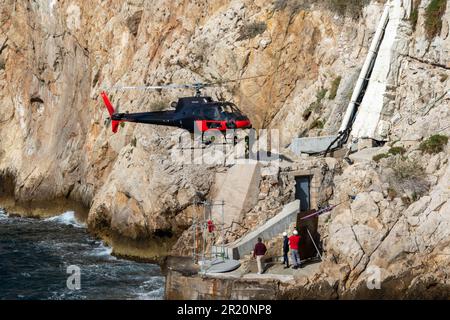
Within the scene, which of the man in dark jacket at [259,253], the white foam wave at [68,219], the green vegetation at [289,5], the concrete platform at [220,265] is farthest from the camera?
the white foam wave at [68,219]

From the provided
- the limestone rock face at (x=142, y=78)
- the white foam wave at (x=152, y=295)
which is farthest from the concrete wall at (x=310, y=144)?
the white foam wave at (x=152, y=295)

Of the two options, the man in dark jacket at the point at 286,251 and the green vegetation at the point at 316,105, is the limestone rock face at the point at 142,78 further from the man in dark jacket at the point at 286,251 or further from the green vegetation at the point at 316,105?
the man in dark jacket at the point at 286,251

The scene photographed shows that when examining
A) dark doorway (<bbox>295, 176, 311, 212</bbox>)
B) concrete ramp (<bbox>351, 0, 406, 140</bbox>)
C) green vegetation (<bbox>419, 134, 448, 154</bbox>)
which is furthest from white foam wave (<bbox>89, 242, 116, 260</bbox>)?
green vegetation (<bbox>419, 134, 448, 154</bbox>)

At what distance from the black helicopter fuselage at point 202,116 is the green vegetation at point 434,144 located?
6.59 meters

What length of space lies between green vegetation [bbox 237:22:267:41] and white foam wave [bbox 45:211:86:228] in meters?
13.4

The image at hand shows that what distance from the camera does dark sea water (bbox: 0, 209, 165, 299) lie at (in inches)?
1038

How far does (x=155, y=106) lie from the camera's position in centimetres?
3512

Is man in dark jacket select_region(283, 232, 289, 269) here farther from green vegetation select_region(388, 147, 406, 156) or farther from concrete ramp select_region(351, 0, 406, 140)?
concrete ramp select_region(351, 0, 406, 140)

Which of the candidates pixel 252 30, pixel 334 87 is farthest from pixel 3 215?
pixel 334 87

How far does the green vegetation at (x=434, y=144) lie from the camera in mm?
25141

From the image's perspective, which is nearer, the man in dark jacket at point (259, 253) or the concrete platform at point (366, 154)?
the man in dark jacket at point (259, 253)

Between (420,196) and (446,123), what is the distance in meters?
4.02

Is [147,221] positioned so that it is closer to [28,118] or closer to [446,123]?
[446,123]
